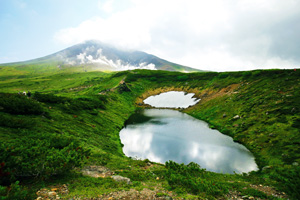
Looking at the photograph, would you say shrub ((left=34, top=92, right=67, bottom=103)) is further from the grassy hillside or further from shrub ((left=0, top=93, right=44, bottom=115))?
shrub ((left=0, top=93, right=44, bottom=115))

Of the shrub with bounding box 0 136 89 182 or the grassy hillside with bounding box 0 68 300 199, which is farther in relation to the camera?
the grassy hillside with bounding box 0 68 300 199

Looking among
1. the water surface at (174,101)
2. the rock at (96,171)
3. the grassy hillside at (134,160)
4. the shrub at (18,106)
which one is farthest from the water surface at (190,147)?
the water surface at (174,101)

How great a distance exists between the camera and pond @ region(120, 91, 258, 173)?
1037 inches

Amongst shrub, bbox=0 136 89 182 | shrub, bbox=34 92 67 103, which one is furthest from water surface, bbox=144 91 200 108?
shrub, bbox=0 136 89 182

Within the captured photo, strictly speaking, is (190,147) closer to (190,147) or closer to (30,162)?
(190,147)

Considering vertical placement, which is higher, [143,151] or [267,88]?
[267,88]

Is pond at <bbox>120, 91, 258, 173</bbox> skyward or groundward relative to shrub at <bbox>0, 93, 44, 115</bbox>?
groundward

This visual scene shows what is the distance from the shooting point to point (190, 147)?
1300 inches

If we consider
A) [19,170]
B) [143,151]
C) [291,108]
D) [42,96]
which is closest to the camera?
[19,170]

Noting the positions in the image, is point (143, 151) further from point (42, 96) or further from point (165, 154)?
point (42, 96)

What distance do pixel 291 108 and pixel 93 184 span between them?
46805mm

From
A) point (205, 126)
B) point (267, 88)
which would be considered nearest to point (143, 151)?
point (205, 126)

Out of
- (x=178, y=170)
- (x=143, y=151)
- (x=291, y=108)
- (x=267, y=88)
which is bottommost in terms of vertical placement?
(x=143, y=151)

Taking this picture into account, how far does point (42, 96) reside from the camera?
40250 millimetres
